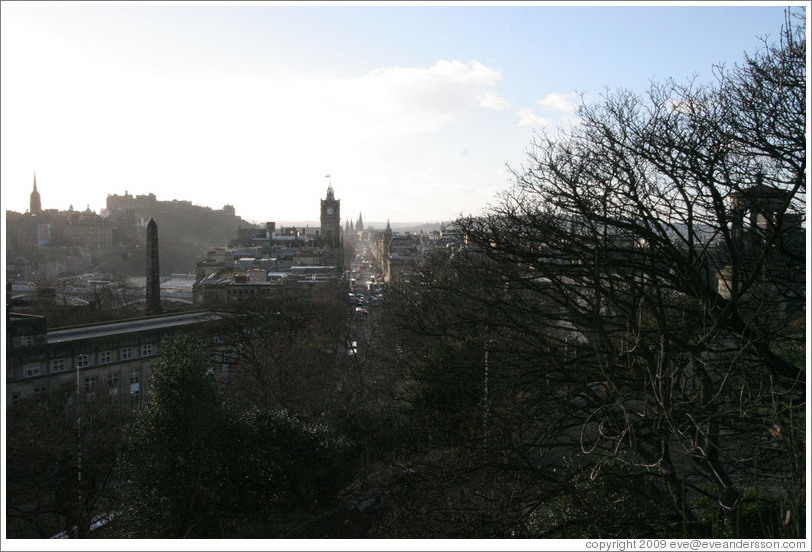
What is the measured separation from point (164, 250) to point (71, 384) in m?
38.4

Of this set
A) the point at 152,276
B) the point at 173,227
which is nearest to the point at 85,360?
the point at 152,276

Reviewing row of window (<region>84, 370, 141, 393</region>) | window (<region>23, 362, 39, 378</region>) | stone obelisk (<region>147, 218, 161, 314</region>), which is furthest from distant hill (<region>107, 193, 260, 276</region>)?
window (<region>23, 362, 39, 378</region>)

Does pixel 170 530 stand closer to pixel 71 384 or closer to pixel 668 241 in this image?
pixel 668 241

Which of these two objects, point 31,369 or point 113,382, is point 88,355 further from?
point 31,369

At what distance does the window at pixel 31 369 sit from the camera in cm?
1416

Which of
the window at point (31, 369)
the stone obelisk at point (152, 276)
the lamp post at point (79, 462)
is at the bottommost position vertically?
the lamp post at point (79, 462)

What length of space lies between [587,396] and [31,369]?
13.7 meters

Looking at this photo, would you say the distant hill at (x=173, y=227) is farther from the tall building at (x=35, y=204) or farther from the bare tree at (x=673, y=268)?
the bare tree at (x=673, y=268)

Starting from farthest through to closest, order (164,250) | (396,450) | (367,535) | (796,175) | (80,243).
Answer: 1. (164,250)
2. (80,243)
3. (396,450)
4. (367,535)
5. (796,175)

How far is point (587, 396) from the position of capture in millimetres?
5250

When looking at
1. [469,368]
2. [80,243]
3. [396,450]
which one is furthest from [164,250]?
[469,368]

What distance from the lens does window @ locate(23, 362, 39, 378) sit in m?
14.2

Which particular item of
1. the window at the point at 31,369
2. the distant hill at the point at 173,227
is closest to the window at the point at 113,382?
the window at the point at 31,369

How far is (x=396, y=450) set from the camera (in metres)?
10.1
